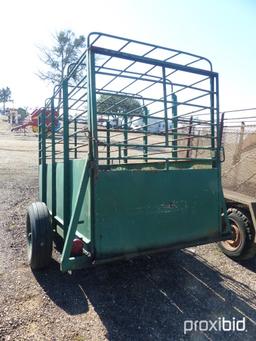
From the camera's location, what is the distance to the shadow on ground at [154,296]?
2947mm

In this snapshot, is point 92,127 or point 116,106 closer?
point 92,127

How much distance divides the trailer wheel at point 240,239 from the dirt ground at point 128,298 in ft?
0.52

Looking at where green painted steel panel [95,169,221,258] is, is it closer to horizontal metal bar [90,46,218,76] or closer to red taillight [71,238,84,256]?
red taillight [71,238,84,256]

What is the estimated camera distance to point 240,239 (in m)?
4.36

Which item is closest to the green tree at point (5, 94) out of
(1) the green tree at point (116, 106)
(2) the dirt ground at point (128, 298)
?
(1) the green tree at point (116, 106)

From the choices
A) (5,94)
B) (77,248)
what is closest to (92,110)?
(77,248)

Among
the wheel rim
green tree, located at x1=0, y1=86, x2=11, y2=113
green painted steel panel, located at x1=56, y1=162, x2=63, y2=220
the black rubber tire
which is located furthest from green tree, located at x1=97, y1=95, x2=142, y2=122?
green tree, located at x1=0, y1=86, x2=11, y2=113

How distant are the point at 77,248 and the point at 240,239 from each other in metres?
2.53

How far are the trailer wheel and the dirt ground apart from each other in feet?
0.52

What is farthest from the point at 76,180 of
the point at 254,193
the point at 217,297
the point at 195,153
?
the point at 195,153

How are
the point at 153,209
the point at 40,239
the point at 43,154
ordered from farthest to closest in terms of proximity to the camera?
1. the point at 43,154
2. the point at 40,239
3. the point at 153,209

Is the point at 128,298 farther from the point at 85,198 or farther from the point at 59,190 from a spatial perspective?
the point at 59,190

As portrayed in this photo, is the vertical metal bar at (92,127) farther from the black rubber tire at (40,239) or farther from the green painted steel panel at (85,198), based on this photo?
the black rubber tire at (40,239)

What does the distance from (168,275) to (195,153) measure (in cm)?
303
